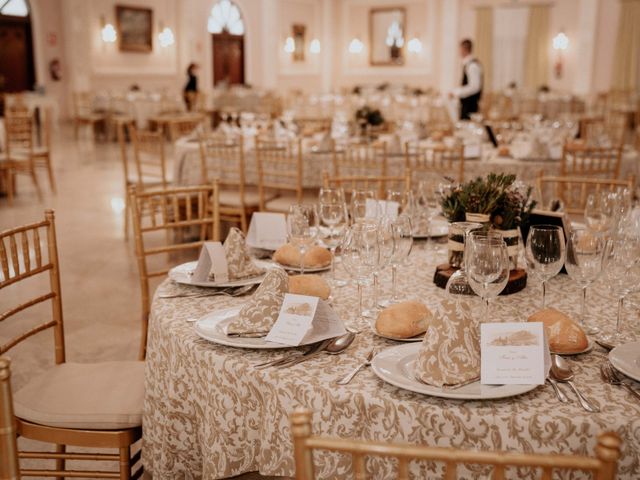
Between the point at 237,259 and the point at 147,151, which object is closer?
the point at 237,259

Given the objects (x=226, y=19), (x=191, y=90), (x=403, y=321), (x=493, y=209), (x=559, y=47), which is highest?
(x=226, y=19)

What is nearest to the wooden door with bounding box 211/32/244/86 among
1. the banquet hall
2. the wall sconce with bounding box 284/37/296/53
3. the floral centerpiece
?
the wall sconce with bounding box 284/37/296/53

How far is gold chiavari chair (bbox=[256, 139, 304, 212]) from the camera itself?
5195 millimetres

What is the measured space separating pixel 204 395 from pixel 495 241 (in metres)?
0.80

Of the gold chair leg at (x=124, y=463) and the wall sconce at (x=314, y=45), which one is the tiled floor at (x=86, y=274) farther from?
the wall sconce at (x=314, y=45)

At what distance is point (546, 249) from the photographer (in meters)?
1.83

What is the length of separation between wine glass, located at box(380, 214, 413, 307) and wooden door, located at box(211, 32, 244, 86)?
16542 mm

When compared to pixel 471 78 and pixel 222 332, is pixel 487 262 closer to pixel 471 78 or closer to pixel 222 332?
pixel 222 332

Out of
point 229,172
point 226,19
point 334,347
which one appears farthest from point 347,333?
point 226,19

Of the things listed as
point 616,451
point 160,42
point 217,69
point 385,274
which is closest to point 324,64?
point 217,69

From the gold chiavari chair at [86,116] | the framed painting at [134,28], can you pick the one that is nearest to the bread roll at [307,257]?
the gold chiavari chair at [86,116]

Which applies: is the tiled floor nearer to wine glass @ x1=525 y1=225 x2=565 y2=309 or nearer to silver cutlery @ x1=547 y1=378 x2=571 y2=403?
wine glass @ x1=525 y1=225 x2=565 y2=309

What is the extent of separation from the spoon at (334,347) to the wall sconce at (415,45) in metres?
17.9

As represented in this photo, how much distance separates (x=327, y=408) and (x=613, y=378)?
24.2 inches
